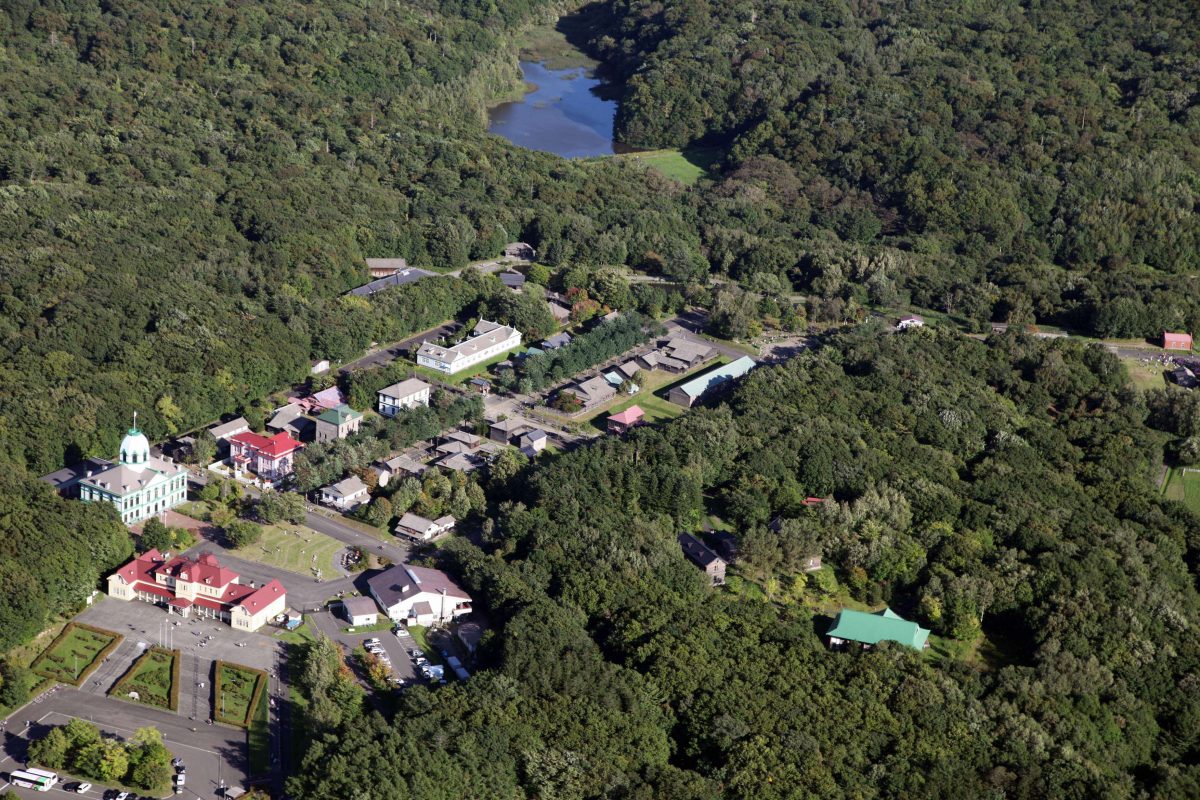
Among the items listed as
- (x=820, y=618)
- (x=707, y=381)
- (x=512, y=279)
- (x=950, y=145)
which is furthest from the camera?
(x=950, y=145)

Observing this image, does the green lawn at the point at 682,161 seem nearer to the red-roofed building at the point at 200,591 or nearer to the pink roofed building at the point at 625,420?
the pink roofed building at the point at 625,420

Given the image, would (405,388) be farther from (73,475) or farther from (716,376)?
(716,376)

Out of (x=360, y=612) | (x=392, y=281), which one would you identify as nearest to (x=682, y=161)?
(x=392, y=281)

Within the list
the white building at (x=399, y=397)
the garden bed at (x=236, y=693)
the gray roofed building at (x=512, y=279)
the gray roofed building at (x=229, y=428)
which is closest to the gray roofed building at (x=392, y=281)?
the gray roofed building at (x=512, y=279)

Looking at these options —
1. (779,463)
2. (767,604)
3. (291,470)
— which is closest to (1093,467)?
(779,463)

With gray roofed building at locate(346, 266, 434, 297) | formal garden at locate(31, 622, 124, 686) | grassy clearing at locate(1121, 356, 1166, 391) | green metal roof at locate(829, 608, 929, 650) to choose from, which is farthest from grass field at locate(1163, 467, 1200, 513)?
formal garden at locate(31, 622, 124, 686)
